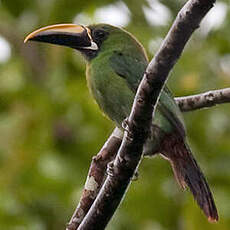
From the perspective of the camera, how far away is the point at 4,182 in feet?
17.1

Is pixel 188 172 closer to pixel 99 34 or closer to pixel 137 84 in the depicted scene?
pixel 137 84

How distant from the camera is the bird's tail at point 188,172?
147 inches

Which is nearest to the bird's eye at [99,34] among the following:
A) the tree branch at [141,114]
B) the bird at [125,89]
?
the bird at [125,89]

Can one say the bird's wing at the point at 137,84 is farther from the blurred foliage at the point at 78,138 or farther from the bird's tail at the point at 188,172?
the blurred foliage at the point at 78,138

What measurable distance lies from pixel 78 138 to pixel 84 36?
53.2 inches

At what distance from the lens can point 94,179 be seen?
372 cm

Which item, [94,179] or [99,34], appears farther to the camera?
[99,34]

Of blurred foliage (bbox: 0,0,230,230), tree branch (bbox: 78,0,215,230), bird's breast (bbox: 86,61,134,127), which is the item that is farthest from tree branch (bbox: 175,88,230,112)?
blurred foliage (bbox: 0,0,230,230)

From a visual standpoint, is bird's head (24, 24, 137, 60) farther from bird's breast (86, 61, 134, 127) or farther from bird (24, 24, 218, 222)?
bird's breast (86, 61, 134, 127)

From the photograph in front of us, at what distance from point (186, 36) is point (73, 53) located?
2.85 metres

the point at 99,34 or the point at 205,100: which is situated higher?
the point at 99,34

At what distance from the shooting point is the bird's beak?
408 centimetres

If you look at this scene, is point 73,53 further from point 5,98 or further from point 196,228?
point 196,228

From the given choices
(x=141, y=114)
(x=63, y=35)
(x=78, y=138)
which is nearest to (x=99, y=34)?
(x=63, y=35)
